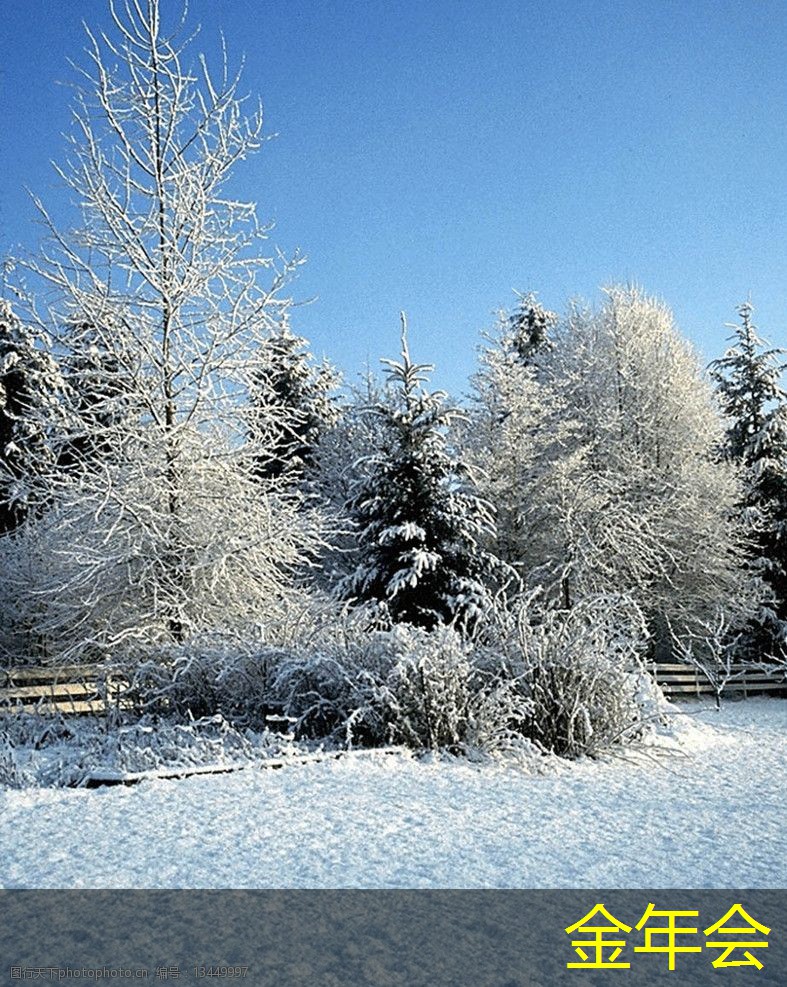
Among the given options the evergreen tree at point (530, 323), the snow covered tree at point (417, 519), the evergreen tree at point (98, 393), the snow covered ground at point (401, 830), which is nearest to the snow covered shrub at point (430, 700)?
the snow covered ground at point (401, 830)

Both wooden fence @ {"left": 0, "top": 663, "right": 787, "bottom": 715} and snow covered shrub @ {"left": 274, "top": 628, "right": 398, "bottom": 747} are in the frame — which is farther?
wooden fence @ {"left": 0, "top": 663, "right": 787, "bottom": 715}

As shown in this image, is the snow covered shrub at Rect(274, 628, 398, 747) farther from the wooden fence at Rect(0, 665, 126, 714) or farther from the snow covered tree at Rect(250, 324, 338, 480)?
the snow covered tree at Rect(250, 324, 338, 480)

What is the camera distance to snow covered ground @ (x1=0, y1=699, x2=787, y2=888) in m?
4.21

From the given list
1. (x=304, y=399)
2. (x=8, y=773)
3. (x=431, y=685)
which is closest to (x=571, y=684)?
(x=431, y=685)

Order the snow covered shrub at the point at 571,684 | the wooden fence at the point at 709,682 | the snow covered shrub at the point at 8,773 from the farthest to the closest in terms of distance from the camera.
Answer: the wooden fence at the point at 709,682 → the snow covered shrub at the point at 571,684 → the snow covered shrub at the point at 8,773

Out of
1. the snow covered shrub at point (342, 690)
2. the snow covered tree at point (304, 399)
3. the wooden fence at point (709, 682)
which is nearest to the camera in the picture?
the snow covered shrub at point (342, 690)

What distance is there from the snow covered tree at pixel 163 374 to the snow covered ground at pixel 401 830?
5576mm

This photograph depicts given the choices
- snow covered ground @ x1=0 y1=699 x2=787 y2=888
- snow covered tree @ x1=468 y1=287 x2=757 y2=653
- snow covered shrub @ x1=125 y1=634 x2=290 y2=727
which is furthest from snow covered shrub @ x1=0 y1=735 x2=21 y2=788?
snow covered tree @ x1=468 y1=287 x2=757 y2=653

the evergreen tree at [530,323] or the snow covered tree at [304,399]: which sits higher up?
the evergreen tree at [530,323]

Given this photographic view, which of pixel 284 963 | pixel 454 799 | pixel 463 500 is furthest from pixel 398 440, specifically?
pixel 284 963

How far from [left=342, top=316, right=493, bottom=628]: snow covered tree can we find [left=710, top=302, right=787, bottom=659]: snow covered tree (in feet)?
25.9

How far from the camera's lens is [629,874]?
431cm

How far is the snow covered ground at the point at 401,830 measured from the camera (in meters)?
4.21

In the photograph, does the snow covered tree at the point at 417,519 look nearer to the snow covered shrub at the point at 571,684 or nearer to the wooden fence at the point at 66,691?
the wooden fence at the point at 66,691
